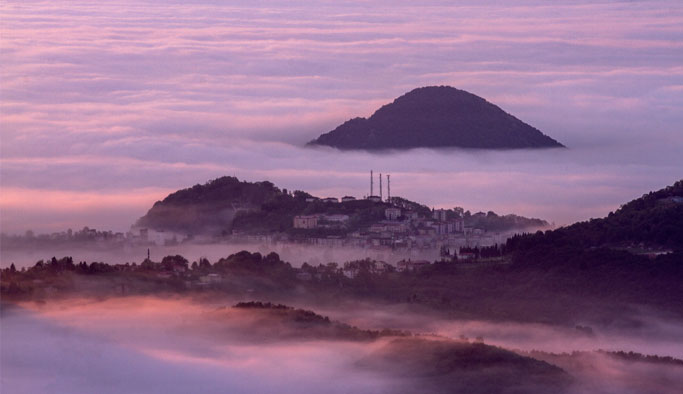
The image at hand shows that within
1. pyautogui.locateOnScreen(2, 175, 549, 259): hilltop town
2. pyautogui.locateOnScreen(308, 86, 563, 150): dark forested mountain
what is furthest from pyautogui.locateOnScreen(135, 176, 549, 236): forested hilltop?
pyautogui.locateOnScreen(308, 86, 563, 150): dark forested mountain

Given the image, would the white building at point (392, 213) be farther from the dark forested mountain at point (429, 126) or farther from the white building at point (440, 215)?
the dark forested mountain at point (429, 126)

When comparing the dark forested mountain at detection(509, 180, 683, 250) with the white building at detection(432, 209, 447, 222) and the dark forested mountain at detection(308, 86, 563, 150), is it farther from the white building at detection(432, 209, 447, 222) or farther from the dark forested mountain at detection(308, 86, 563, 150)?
the dark forested mountain at detection(308, 86, 563, 150)

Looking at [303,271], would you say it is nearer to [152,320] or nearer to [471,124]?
[152,320]

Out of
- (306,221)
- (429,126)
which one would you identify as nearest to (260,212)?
(306,221)

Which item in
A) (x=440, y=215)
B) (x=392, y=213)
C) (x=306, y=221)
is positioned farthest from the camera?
(x=440, y=215)

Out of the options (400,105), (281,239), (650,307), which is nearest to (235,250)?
(281,239)

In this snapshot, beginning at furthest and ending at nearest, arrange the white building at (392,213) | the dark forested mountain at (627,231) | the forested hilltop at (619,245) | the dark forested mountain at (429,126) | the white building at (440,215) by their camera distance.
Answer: the dark forested mountain at (429,126)
the white building at (440,215)
the white building at (392,213)
the dark forested mountain at (627,231)
the forested hilltop at (619,245)

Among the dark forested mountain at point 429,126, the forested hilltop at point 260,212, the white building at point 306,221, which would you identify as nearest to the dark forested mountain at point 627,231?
the forested hilltop at point 260,212

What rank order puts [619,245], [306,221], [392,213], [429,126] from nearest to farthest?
1. [619,245]
2. [306,221]
3. [392,213]
4. [429,126]

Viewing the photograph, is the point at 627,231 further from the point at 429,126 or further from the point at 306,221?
the point at 429,126
